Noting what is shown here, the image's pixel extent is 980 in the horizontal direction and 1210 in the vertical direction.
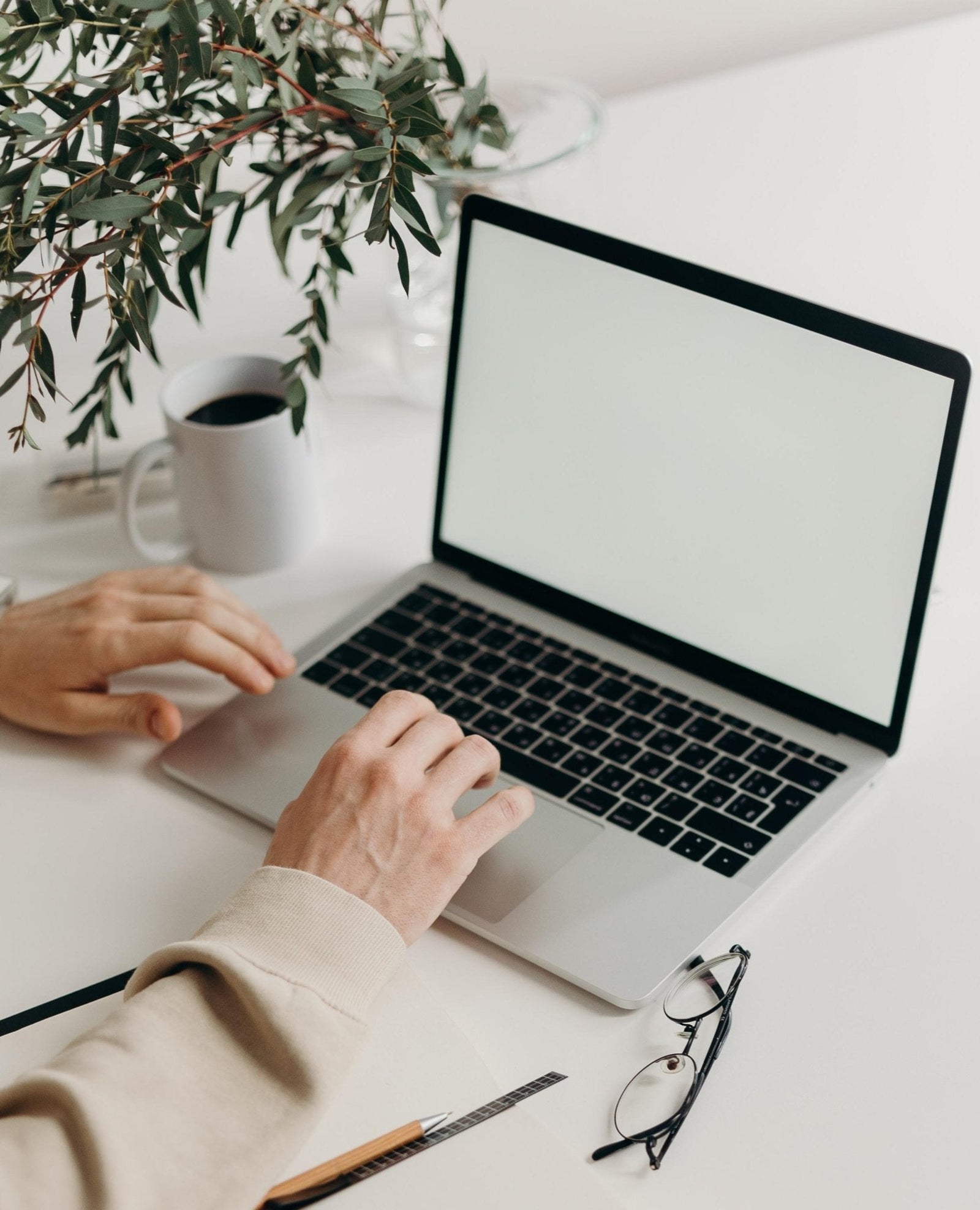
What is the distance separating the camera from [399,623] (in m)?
1.04

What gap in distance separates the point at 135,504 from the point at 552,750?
46 cm

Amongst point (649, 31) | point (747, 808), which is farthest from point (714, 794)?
point (649, 31)

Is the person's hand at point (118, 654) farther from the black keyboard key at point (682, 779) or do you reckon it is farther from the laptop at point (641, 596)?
the black keyboard key at point (682, 779)

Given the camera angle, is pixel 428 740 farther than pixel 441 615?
No

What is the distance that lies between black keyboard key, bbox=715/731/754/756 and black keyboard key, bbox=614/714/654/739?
49 millimetres

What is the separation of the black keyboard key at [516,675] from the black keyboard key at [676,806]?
0.15m

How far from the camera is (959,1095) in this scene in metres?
0.72

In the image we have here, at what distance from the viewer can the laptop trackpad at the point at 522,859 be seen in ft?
2.69

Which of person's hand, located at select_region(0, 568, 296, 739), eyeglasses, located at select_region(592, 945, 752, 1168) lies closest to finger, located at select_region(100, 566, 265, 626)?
person's hand, located at select_region(0, 568, 296, 739)

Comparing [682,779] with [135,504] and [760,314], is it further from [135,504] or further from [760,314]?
[135,504]

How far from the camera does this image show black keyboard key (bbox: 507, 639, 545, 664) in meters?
1.00

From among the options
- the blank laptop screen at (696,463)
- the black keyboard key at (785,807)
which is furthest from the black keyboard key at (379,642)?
the black keyboard key at (785,807)

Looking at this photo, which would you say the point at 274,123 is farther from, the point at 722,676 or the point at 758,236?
the point at 758,236

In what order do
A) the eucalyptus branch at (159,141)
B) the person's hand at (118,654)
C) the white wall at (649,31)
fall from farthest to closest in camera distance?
the white wall at (649,31) → the person's hand at (118,654) → the eucalyptus branch at (159,141)
